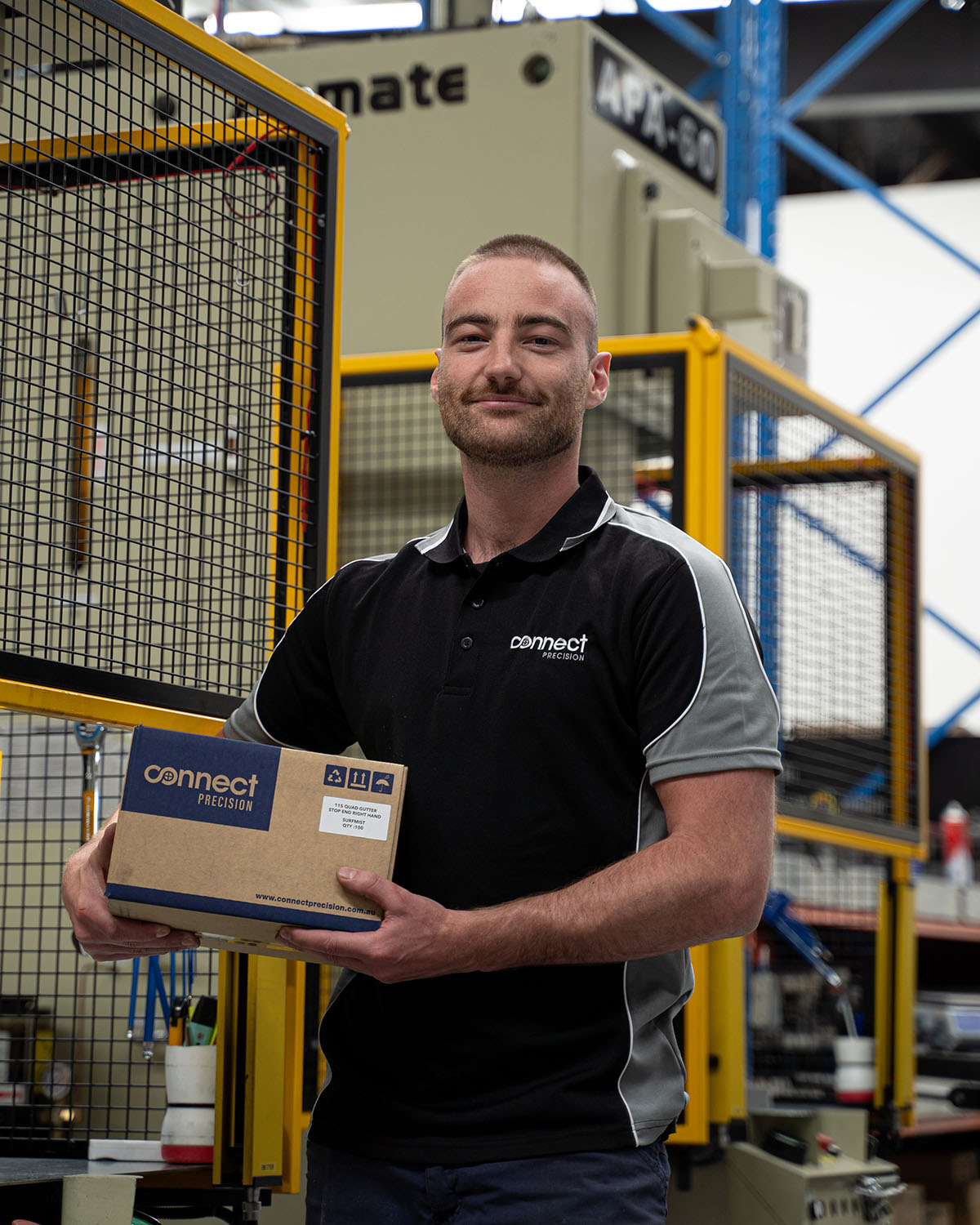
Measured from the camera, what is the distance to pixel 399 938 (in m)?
1.71

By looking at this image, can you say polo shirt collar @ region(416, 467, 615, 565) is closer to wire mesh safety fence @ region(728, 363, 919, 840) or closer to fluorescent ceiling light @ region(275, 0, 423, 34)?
wire mesh safety fence @ region(728, 363, 919, 840)

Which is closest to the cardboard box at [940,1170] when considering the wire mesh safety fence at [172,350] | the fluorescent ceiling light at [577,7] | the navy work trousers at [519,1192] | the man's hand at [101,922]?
the wire mesh safety fence at [172,350]

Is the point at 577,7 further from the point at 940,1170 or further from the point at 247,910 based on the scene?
the point at 247,910

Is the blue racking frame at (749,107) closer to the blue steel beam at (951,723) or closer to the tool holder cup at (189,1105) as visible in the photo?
the blue steel beam at (951,723)

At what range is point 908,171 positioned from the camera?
11812 millimetres

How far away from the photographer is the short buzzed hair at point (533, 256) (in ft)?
6.88

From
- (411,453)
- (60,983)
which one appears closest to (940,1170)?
(411,453)

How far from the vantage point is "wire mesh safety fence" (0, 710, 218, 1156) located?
108 inches

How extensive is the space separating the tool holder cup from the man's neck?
3.43ft

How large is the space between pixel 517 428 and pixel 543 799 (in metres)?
0.49

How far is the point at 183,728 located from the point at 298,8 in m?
A: 7.77

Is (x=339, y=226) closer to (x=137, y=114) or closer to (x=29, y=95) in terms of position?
(x=137, y=114)

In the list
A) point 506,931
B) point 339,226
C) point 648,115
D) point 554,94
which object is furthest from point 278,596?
point 648,115

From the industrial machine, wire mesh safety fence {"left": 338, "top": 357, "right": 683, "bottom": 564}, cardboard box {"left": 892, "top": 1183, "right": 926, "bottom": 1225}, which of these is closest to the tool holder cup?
the industrial machine
